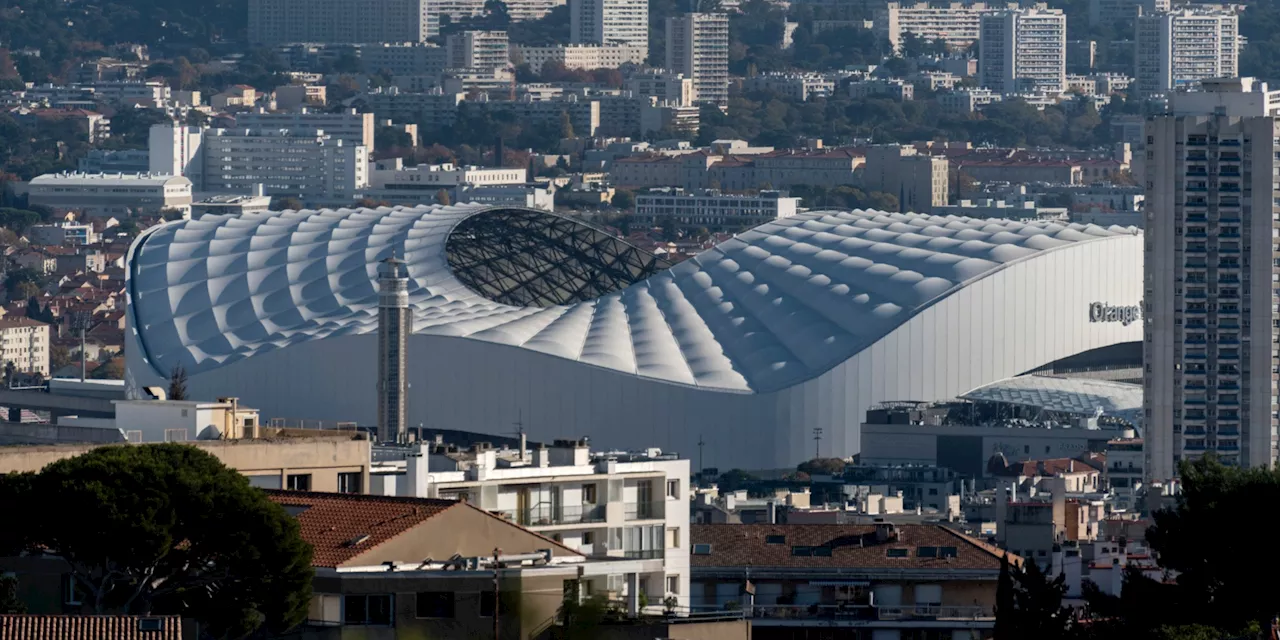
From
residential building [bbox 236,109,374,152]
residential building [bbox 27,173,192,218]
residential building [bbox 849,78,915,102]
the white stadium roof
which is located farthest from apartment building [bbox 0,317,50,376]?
residential building [bbox 849,78,915,102]

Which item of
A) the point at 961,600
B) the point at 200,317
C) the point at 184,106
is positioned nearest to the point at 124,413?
the point at 961,600

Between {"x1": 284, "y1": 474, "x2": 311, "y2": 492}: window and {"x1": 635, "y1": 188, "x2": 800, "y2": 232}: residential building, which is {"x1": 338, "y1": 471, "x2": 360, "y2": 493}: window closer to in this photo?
{"x1": 284, "y1": 474, "x2": 311, "y2": 492}: window

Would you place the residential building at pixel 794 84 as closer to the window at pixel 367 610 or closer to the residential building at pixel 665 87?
the residential building at pixel 665 87

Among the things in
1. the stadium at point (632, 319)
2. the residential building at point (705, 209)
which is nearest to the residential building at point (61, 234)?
the residential building at point (705, 209)

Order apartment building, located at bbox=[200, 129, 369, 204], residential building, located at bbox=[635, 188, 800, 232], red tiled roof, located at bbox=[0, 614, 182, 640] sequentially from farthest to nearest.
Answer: apartment building, located at bbox=[200, 129, 369, 204], residential building, located at bbox=[635, 188, 800, 232], red tiled roof, located at bbox=[0, 614, 182, 640]

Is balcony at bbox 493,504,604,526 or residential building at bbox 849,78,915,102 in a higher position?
residential building at bbox 849,78,915,102

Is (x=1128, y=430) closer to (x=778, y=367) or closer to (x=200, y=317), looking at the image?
(x=778, y=367)
